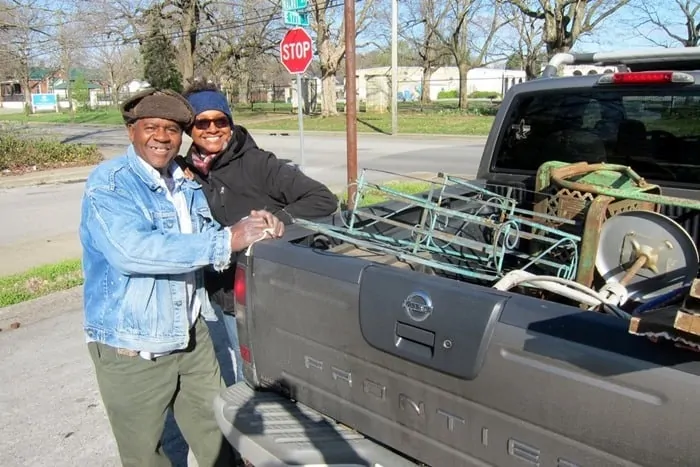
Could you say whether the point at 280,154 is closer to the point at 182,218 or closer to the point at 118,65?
the point at 182,218

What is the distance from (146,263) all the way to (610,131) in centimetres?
270

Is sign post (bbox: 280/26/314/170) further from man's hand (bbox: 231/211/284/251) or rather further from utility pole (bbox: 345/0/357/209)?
man's hand (bbox: 231/211/284/251)

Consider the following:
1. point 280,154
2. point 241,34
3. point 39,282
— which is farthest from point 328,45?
point 39,282

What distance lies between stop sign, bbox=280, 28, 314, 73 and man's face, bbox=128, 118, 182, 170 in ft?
19.8

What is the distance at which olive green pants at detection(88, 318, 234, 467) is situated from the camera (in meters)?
2.51

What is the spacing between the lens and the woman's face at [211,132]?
9.85 feet

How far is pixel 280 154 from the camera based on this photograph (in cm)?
1772

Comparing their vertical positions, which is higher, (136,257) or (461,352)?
(136,257)

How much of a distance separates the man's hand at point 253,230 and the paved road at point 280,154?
4.95m

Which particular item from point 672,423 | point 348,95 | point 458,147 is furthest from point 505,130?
point 458,147

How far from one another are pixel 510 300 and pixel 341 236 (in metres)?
0.94

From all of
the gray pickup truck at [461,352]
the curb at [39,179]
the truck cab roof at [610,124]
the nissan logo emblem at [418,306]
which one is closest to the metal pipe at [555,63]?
the truck cab roof at [610,124]

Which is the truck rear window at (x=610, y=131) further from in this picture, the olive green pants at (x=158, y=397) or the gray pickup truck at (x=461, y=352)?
the olive green pants at (x=158, y=397)

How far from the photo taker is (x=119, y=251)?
223cm
